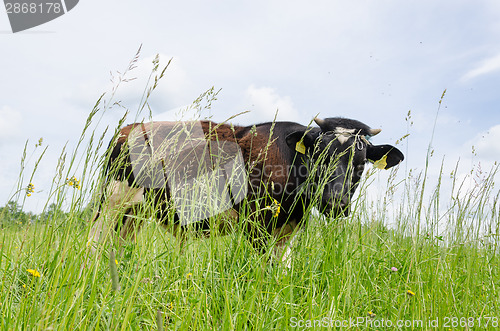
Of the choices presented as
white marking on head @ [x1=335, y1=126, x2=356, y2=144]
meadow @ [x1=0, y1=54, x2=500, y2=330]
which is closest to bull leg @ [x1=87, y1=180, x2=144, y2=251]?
meadow @ [x1=0, y1=54, x2=500, y2=330]

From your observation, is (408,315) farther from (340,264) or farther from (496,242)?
(496,242)

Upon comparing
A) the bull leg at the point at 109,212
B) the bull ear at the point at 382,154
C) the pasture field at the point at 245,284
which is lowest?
the pasture field at the point at 245,284

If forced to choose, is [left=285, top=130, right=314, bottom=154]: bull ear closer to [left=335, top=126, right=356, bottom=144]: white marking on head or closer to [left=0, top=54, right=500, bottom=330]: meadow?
[left=335, top=126, right=356, bottom=144]: white marking on head

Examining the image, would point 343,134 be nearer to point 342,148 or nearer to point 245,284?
point 342,148

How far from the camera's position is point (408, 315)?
2354mm

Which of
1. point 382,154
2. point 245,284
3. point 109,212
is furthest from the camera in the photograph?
point 382,154

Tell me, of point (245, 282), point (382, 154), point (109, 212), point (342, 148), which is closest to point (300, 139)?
point (342, 148)

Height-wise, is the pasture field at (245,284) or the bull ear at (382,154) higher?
the bull ear at (382,154)

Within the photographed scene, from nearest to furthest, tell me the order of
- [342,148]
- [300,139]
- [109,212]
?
[109,212], [342,148], [300,139]

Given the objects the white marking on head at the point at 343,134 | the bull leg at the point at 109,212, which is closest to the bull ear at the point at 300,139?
Result: the white marking on head at the point at 343,134

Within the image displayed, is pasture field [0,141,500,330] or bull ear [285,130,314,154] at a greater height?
bull ear [285,130,314,154]

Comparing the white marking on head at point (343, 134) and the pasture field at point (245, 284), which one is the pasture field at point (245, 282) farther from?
the white marking on head at point (343, 134)

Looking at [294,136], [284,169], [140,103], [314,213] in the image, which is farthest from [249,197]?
[140,103]

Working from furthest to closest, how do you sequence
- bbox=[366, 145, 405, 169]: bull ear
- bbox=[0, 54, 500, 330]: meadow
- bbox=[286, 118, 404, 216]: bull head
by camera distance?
bbox=[366, 145, 405, 169]: bull ear
bbox=[286, 118, 404, 216]: bull head
bbox=[0, 54, 500, 330]: meadow
